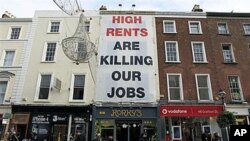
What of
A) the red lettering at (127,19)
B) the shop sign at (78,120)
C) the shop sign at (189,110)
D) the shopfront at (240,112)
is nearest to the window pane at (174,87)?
the shop sign at (189,110)

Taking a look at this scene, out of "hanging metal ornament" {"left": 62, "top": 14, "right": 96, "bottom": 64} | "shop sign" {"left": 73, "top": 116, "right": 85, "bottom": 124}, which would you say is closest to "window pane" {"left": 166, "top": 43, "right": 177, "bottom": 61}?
"hanging metal ornament" {"left": 62, "top": 14, "right": 96, "bottom": 64}

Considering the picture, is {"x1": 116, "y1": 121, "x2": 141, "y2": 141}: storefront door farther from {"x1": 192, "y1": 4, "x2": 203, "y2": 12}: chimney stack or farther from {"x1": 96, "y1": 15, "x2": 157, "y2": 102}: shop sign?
{"x1": 192, "y1": 4, "x2": 203, "y2": 12}: chimney stack

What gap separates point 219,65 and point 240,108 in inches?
162

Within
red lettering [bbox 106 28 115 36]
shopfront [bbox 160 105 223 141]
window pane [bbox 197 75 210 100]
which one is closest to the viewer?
shopfront [bbox 160 105 223 141]

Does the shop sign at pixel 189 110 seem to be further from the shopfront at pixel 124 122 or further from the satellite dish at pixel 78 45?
the satellite dish at pixel 78 45

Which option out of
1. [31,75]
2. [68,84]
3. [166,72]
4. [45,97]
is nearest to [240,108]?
[166,72]

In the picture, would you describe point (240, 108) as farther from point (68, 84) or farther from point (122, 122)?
point (68, 84)

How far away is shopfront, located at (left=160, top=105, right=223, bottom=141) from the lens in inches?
787

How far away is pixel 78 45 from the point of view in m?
15.8

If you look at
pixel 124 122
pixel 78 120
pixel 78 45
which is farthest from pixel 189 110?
pixel 78 45

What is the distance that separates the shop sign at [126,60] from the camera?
21.4 m

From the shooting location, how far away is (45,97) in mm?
21266

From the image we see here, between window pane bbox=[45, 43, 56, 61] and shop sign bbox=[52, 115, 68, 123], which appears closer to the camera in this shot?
shop sign bbox=[52, 115, 68, 123]

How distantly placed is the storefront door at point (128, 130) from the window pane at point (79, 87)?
3989 mm
